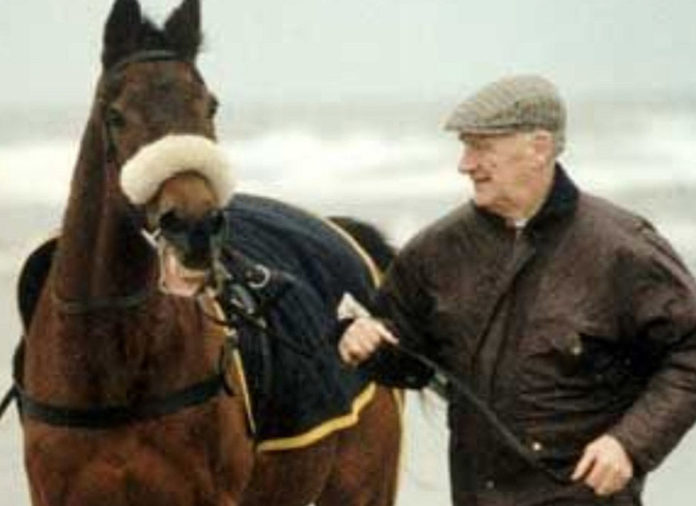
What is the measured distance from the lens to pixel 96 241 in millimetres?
5516

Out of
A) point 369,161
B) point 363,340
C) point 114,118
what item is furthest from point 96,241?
point 369,161

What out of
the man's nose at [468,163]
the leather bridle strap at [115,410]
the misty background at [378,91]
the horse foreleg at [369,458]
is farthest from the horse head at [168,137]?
the misty background at [378,91]


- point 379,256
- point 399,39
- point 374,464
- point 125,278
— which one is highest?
point 125,278

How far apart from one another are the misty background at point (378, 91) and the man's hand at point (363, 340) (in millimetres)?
9822

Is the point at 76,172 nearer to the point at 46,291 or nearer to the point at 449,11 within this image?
the point at 46,291

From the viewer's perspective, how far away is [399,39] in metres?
24.0

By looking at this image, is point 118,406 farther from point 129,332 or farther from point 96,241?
point 96,241

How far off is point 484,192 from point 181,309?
0.89 m

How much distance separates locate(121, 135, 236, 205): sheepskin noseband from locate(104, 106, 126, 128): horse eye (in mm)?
113

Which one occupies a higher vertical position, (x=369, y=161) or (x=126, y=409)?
(x=126, y=409)

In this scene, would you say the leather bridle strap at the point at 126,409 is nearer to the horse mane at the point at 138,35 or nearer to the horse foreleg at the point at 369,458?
the horse mane at the point at 138,35

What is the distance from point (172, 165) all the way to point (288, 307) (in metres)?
1.37

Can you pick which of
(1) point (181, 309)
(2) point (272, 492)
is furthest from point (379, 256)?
(1) point (181, 309)

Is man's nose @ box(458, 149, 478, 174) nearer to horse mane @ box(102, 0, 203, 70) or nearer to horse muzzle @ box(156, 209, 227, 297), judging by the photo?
horse muzzle @ box(156, 209, 227, 297)
